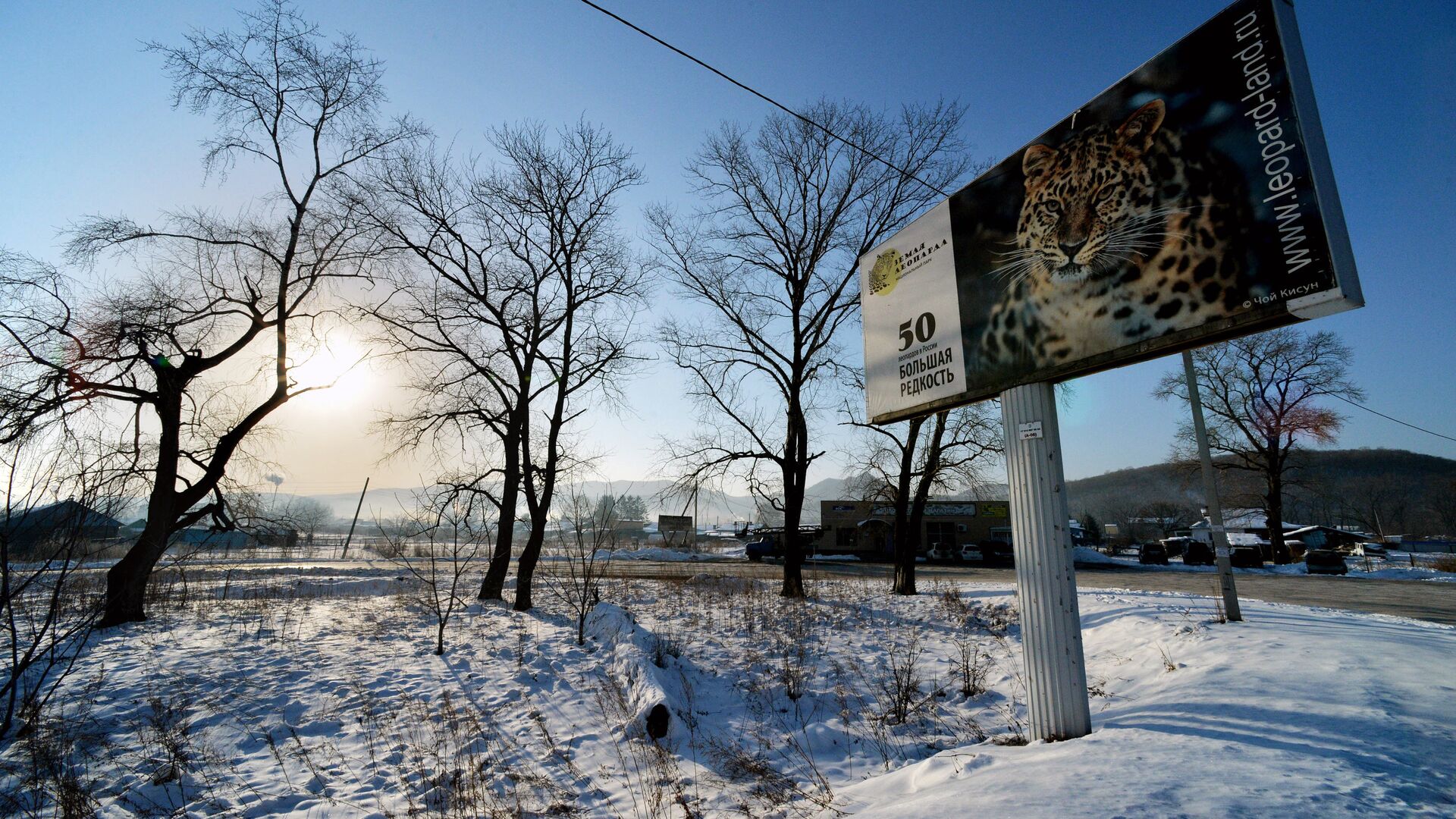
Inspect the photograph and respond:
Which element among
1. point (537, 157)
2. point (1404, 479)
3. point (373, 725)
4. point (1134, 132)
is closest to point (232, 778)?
point (373, 725)

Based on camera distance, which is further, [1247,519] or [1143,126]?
[1247,519]

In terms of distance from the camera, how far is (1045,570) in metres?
4.26

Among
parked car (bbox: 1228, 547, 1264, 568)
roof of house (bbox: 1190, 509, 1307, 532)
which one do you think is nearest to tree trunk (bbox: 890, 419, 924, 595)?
parked car (bbox: 1228, 547, 1264, 568)

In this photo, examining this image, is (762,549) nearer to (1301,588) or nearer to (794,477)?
(794,477)

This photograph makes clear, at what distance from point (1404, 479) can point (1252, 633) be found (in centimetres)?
16411

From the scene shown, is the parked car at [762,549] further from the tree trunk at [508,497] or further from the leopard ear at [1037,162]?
the leopard ear at [1037,162]

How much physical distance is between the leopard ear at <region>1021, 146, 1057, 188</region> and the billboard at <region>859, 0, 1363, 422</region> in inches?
0.6

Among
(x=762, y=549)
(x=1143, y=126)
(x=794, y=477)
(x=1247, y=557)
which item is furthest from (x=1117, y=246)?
(x=762, y=549)

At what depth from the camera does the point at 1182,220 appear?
3641 millimetres

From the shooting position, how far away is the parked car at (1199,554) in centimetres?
3123

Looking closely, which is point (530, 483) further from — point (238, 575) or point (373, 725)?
point (238, 575)

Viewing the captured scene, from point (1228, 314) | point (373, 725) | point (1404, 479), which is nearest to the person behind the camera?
point (1228, 314)

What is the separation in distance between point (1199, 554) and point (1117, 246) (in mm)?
37652

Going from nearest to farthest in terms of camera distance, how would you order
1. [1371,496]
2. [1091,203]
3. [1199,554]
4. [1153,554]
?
1. [1091,203]
2. [1199,554]
3. [1153,554]
4. [1371,496]
